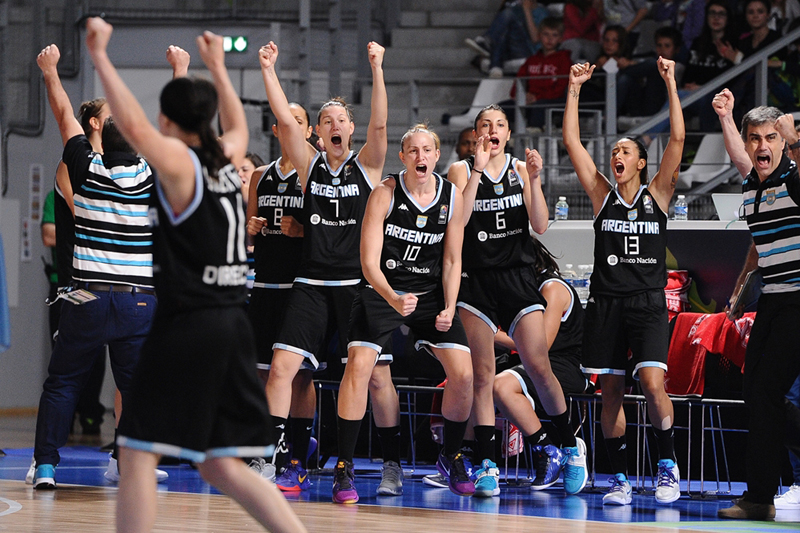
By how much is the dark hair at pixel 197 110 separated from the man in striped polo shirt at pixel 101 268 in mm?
2352

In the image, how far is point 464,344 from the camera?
554 cm

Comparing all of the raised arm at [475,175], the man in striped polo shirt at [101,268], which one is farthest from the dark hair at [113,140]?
the raised arm at [475,175]

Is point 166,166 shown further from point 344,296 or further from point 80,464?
point 80,464

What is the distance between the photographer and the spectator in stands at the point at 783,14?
984 cm

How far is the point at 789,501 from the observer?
5.59 meters

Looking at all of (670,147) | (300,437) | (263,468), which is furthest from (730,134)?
(263,468)

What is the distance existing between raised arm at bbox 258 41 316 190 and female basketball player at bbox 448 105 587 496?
0.87 m

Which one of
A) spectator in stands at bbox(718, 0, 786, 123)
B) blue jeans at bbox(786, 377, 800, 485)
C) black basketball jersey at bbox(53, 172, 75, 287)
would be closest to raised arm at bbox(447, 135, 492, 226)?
blue jeans at bbox(786, 377, 800, 485)

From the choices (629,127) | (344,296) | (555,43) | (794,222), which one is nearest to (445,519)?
(344,296)

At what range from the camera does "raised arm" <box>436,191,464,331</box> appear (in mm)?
5402

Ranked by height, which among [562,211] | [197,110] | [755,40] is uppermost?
[755,40]

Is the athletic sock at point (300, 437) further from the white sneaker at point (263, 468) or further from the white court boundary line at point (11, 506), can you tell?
the white court boundary line at point (11, 506)

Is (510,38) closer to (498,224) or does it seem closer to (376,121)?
(498,224)

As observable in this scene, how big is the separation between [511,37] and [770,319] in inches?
256
